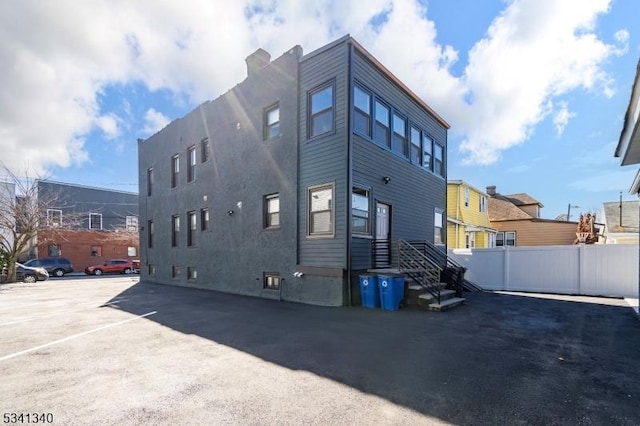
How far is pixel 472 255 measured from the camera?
1414 cm

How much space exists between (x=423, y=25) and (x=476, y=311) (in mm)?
8851

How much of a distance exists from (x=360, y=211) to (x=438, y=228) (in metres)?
6.61

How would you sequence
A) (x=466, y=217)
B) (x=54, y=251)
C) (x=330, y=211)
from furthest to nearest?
(x=54, y=251) → (x=466, y=217) → (x=330, y=211)

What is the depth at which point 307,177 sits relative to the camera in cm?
1002

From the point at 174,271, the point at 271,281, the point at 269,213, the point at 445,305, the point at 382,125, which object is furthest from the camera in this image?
the point at 174,271

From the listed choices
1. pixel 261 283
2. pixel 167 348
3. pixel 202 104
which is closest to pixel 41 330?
pixel 167 348

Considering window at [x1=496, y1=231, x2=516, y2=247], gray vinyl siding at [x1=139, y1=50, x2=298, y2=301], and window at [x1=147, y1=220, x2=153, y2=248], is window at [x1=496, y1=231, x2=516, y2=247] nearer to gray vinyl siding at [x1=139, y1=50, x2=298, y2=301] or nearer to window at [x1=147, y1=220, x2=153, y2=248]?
gray vinyl siding at [x1=139, y1=50, x2=298, y2=301]

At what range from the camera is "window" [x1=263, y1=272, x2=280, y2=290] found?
11.0 m

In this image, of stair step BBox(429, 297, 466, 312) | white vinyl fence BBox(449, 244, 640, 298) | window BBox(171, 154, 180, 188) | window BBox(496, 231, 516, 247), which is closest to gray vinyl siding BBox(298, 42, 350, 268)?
stair step BBox(429, 297, 466, 312)

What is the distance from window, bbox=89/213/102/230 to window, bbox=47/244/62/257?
3.29 m

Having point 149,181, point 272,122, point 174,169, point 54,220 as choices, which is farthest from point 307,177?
point 54,220

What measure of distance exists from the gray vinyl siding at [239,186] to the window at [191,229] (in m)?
0.26

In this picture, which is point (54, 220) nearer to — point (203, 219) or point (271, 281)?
point (203, 219)

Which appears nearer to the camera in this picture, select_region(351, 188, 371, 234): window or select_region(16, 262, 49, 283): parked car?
select_region(351, 188, 371, 234): window
